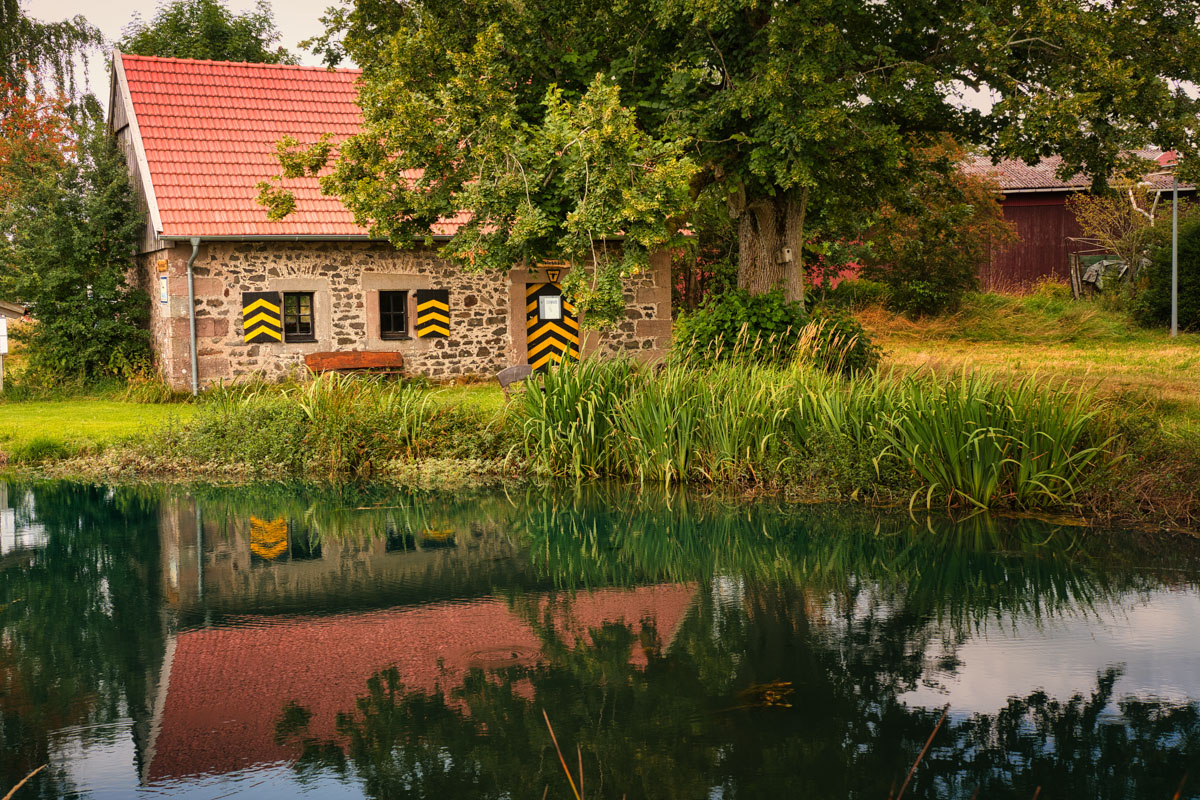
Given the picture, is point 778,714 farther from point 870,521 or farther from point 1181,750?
point 870,521

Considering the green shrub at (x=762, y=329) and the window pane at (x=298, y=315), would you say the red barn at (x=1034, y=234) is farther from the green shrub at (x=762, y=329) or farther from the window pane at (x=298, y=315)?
the window pane at (x=298, y=315)

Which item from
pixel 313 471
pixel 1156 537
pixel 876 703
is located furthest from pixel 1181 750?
pixel 313 471

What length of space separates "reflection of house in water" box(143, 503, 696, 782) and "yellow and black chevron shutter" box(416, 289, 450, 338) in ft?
31.4

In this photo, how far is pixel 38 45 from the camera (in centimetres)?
2419

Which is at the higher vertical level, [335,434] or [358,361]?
[358,361]

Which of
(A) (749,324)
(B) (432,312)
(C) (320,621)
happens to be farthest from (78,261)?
(C) (320,621)

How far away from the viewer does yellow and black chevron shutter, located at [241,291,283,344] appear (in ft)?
56.7

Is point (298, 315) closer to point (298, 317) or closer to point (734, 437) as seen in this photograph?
point (298, 317)

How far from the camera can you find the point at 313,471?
11453 millimetres

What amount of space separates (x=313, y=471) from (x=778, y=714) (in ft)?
24.6

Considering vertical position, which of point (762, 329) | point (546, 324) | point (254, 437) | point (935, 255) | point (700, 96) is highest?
point (700, 96)

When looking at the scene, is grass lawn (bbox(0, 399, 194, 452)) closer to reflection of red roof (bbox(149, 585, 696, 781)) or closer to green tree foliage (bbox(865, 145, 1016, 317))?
reflection of red roof (bbox(149, 585, 696, 781))

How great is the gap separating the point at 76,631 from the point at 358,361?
11.6 meters

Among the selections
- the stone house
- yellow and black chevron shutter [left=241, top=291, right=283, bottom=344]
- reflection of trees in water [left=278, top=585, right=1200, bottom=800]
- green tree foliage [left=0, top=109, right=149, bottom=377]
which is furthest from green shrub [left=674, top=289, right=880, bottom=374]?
green tree foliage [left=0, top=109, right=149, bottom=377]
